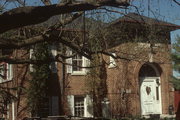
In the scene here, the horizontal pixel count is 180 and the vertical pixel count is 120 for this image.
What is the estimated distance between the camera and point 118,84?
21.8 metres

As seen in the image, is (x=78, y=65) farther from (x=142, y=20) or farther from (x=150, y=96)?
(x=142, y=20)

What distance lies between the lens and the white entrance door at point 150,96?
22484 mm

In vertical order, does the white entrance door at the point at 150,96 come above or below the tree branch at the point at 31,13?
below

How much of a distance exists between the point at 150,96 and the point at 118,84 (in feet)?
8.42

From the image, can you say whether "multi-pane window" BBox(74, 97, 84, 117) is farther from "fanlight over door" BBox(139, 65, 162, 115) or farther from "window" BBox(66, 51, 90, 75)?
"fanlight over door" BBox(139, 65, 162, 115)

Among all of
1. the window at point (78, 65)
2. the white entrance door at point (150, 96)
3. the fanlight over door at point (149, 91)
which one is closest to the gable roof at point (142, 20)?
the fanlight over door at point (149, 91)

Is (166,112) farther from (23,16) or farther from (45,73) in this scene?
(23,16)

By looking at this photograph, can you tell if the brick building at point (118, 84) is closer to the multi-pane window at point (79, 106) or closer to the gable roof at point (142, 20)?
the multi-pane window at point (79, 106)

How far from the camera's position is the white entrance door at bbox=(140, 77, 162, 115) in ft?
73.8

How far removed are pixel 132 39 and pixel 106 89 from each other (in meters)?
4.03

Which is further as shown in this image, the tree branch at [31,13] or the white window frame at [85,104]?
the white window frame at [85,104]

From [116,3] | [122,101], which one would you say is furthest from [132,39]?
[116,3]

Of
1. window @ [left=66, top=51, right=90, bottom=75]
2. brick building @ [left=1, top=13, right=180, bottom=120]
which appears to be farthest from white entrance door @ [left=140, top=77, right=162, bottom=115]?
window @ [left=66, top=51, right=90, bottom=75]

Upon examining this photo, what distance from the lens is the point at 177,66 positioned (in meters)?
19.1
